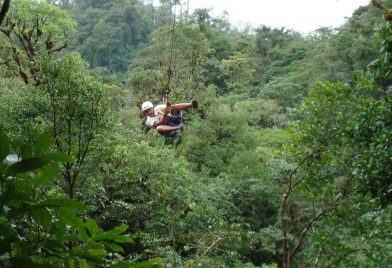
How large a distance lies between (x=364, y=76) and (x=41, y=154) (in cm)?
375

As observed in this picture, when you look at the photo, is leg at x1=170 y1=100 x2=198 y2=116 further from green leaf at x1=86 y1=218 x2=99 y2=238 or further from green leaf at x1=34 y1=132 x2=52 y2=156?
green leaf at x1=34 y1=132 x2=52 y2=156

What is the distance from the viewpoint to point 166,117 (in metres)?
5.72

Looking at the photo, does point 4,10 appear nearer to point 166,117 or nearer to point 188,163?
point 166,117

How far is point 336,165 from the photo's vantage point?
423 centimetres

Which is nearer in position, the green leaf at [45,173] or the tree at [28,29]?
the green leaf at [45,173]

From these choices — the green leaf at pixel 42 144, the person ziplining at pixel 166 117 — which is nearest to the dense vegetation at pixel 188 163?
the green leaf at pixel 42 144

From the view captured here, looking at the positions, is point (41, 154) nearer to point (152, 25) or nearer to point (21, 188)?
point (21, 188)

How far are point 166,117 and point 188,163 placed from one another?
4.70 metres

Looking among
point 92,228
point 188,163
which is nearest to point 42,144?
point 92,228

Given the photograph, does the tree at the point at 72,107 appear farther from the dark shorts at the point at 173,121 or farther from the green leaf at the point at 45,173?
the green leaf at the point at 45,173

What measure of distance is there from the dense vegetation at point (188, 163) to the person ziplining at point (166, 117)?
0.52 meters

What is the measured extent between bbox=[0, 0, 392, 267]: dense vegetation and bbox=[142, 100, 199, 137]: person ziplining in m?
0.52

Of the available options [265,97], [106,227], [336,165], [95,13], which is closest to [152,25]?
[95,13]

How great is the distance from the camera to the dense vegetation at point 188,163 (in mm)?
766
